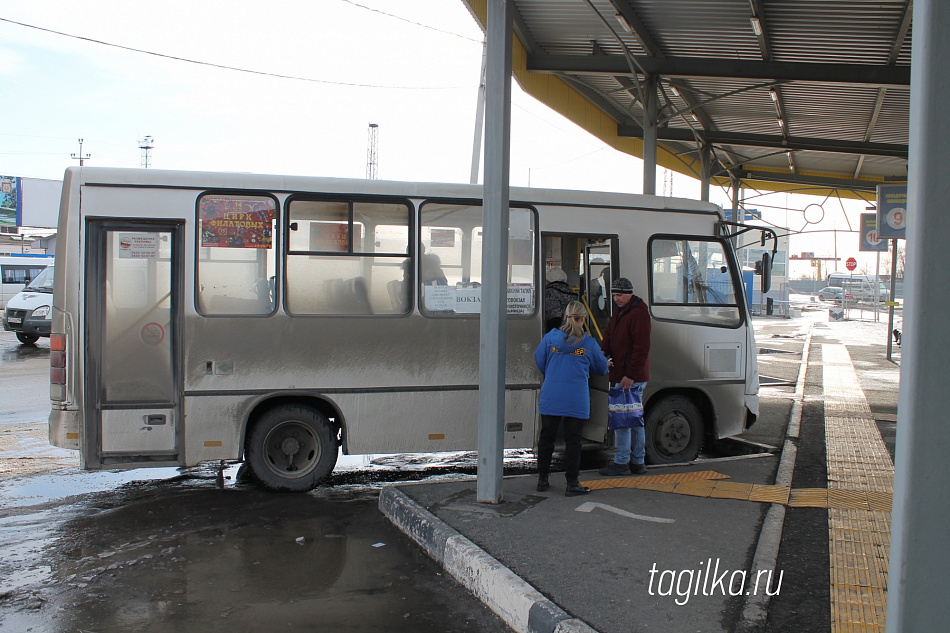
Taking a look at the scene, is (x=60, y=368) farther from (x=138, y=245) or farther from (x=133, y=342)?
(x=138, y=245)

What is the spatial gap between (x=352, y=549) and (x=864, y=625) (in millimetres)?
3290

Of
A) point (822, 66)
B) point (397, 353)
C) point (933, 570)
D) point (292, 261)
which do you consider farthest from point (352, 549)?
point (822, 66)

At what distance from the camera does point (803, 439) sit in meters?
9.62

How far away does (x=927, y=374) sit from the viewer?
2.27m

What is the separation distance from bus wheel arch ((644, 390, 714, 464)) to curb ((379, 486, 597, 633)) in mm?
2920

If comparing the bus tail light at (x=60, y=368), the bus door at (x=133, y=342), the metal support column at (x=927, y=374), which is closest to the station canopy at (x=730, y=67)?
the bus door at (x=133, y=342)

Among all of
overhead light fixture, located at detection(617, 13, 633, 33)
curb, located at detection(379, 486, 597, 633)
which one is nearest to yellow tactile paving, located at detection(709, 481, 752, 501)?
curb, located at detection(379, 486, 597, 633)

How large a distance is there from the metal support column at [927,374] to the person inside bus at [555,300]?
515cm

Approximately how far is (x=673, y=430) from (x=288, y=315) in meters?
4.08

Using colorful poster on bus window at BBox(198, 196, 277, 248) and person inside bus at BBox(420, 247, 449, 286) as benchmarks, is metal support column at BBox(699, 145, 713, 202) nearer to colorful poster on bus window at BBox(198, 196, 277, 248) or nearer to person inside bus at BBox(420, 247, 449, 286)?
person inside bus at BBox(420, 247, 449, 286)

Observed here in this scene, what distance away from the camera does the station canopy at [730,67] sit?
998 cm

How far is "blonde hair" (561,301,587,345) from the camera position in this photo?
6.39 metres

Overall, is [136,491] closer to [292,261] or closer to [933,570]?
[292,261]

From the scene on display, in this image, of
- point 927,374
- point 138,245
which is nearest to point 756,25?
point 138,245
